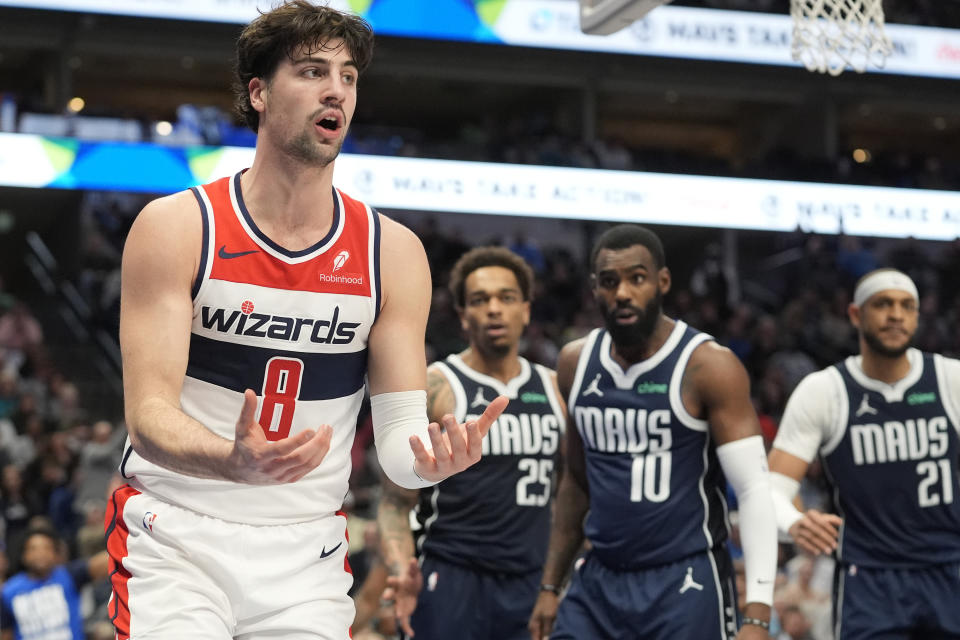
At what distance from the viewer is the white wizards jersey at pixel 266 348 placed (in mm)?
3268

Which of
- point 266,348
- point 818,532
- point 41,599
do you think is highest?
point 266,348

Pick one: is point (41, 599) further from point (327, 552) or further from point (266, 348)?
point (266, 348)

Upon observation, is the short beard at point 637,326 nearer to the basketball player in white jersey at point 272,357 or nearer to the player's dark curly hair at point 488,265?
the player's dark curly hair at point 488,265

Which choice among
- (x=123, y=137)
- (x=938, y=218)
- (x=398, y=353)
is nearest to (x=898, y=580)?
(x=398, y=353)

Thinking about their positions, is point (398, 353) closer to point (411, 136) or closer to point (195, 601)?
point (195, 601)

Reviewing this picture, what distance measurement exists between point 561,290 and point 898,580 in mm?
13662

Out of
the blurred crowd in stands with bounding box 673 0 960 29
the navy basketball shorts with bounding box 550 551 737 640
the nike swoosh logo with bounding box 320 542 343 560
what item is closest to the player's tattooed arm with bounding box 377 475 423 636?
the navy basketball shorts with bounding box 550 551 737 640

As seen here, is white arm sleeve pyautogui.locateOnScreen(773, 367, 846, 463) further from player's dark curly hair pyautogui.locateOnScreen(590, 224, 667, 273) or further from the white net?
the white net

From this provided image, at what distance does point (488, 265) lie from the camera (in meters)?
6.29

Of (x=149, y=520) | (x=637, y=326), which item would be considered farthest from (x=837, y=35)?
(x=149, y=520)

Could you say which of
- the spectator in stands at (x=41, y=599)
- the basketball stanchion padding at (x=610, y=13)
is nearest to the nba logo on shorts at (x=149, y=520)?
the basketball stanchion padding at (x=610, y=13)

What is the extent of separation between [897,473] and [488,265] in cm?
221

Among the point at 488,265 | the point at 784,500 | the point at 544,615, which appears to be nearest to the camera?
the point at 544,615

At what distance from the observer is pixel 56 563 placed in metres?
8.81
